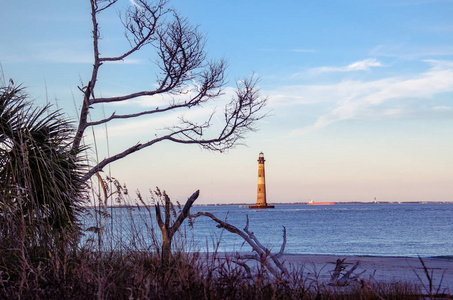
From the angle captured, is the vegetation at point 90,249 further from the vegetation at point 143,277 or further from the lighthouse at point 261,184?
the lighthouse at point 261,184

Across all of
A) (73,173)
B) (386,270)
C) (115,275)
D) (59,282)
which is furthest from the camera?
(386,270)

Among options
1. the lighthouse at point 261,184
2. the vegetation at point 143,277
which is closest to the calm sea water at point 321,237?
the vegetation at point 143,277

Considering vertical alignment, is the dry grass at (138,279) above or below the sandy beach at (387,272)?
above

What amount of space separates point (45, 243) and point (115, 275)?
990 millimetres

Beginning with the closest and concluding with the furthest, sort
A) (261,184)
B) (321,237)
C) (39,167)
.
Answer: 1. (39,167)
2. (321,237)
3. (261,184)

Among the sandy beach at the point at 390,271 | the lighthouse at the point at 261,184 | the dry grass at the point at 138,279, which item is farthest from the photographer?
the lighthouse at the point at 261,184

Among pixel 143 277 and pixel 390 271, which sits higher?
pixel 143 277

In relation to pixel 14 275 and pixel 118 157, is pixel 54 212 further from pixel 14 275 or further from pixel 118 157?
pixel 118 157

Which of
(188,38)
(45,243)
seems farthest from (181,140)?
(45,243)

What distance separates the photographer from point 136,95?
12.5m

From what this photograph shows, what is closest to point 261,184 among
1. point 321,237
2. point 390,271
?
point 321,237

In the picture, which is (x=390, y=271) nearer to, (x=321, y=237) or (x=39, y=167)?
(x=39, y=167)

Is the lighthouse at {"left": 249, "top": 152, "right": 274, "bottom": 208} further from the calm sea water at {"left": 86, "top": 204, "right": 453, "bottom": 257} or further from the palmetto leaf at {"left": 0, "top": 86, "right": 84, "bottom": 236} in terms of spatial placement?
→ the palmetto leaf at {"left": 0, "top": 86, "right": 84, "bottom": 236}

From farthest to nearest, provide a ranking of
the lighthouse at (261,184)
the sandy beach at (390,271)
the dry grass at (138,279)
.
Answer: the lighthouse at (261,184), the sandy beach at (390,271), the dry grass at (138,279)
